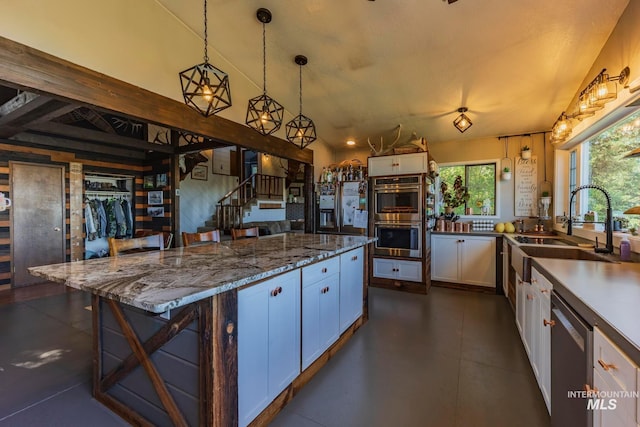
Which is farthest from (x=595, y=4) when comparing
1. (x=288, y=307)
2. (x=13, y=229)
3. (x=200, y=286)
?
(x=13, y=229)

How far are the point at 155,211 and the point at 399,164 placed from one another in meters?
5.07

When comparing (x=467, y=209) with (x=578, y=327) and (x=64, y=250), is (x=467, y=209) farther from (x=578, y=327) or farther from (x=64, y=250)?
(x=64, y=250)

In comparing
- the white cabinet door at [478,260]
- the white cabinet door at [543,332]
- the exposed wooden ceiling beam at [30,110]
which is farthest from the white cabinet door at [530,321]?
the exposed wooden ceiling beam at [30,110]

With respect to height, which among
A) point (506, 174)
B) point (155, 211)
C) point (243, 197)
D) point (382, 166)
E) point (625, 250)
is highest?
point (382, 166)

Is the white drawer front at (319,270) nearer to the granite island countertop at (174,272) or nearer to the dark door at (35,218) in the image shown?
the granite island countertop at (174,272)

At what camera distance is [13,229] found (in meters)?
4.45

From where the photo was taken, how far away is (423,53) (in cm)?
311

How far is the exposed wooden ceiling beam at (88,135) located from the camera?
13.4 feet

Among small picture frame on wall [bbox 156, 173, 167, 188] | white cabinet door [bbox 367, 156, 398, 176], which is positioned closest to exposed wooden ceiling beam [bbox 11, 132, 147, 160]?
small picture frame on wall [bbox 156, 173, 167, 188]

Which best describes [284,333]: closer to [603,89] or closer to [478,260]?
[603,89]

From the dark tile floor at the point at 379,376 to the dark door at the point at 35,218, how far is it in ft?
5.70

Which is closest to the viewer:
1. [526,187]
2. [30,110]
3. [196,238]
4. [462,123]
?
[196,238]

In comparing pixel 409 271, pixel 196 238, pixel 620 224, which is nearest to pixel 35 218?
pixel 196 238

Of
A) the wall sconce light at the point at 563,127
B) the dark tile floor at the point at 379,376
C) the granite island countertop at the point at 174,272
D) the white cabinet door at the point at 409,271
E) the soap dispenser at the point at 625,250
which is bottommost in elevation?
the dark tile floor at the point at 379,376
